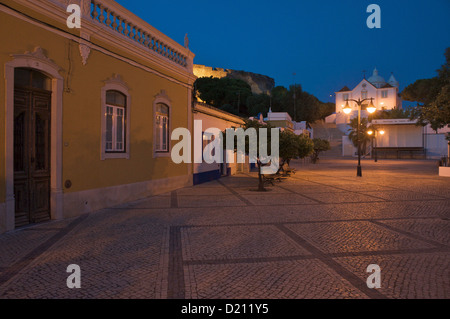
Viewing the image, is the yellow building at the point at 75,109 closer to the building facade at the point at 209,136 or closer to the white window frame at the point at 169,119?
the white window frame at the point at 169,119

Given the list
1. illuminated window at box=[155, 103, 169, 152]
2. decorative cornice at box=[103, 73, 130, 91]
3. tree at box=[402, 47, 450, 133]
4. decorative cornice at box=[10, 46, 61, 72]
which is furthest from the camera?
tree at box=[402, 47, 450, 133]

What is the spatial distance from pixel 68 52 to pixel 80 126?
1779 mm

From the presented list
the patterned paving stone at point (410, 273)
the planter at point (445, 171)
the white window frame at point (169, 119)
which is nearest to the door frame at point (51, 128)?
the white window frame at point (169, 119)

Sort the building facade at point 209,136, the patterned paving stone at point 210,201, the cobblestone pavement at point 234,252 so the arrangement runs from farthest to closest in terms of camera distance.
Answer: the building facade at point 209,136
the patterned paving stone at point 210,201
the cobblestone pavement at point 234,252

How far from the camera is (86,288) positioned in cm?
407

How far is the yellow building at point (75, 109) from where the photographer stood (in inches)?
272

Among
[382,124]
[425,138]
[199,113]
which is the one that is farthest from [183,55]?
[425,138]

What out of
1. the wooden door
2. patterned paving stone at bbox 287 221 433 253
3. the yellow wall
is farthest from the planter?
the wooden door

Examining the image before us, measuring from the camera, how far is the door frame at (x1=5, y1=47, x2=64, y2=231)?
669cm

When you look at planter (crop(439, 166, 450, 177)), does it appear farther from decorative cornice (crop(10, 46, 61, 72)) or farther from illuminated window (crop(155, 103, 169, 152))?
decorative cornice (crop(10, 46, 61, 72))

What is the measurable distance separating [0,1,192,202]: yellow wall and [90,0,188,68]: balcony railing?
0.87 metres

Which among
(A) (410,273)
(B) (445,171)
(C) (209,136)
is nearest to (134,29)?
(C) (209,136)

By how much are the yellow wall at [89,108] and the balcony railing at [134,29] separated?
874 mm
